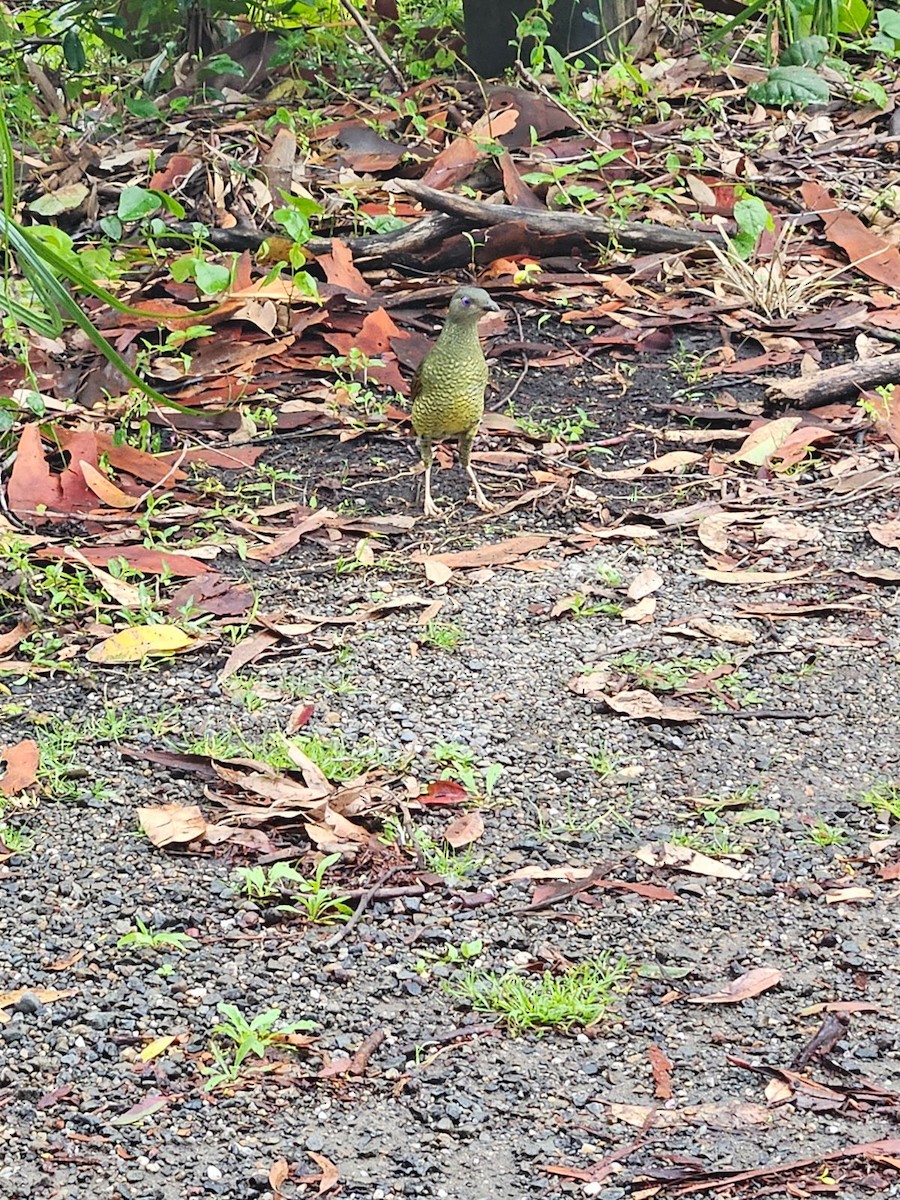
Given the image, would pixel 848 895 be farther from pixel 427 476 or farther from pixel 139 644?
pixel 427 476

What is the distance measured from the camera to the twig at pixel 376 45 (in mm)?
7996

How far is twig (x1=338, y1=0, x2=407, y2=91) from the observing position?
26.2ft

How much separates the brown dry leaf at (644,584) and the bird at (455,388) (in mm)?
783

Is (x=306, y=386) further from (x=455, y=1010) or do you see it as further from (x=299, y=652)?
(x=455, y=1010)

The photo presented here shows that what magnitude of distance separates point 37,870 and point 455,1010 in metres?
1.03

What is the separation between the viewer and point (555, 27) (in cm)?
821

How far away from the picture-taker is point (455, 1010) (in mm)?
3070

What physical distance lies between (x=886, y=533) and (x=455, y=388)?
4.82 feet

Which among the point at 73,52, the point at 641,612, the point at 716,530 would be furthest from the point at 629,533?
the point at 73,52

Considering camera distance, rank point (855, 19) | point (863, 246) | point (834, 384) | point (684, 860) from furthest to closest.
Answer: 1. point (855, 19)
2. point (863, 246)
3. point (834, 384)
4. point (684, 860)

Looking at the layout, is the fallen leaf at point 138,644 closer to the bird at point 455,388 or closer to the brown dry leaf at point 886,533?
the bird at point 455,388

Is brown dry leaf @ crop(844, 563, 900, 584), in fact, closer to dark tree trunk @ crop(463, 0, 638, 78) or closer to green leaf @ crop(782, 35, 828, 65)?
green leaf @ crop(782, 35, 828, 65)

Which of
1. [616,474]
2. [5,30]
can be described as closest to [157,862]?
[616,474]

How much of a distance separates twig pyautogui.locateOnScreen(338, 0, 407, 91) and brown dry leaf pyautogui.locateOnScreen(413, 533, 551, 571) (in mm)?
3984
